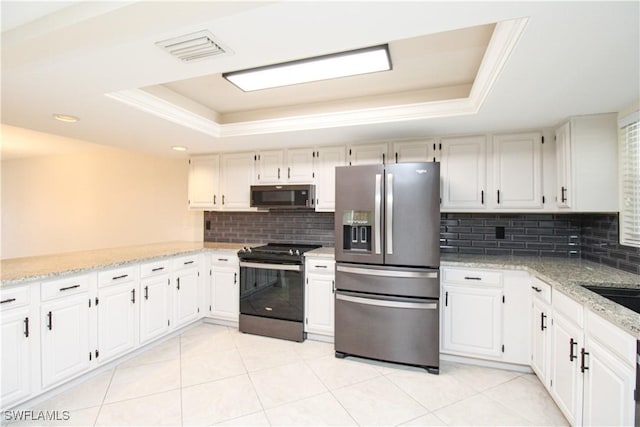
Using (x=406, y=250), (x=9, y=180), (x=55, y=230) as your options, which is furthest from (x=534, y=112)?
(x=9, y=180)

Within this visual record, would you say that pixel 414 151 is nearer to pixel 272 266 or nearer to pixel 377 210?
pixel 377 210

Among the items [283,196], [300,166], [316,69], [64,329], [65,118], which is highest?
[316,69]

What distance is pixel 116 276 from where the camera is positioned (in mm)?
2566

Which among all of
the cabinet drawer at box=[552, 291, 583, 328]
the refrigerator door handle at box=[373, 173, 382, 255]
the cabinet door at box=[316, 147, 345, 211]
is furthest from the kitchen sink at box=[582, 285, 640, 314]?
the cabinet door at box=[316, 147, 345, 211]

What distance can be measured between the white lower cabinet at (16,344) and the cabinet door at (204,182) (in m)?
2.05

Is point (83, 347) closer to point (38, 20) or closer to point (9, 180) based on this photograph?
point (38, 20)

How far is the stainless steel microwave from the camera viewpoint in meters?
3.34

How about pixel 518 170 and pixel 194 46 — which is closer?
pixel 194 46

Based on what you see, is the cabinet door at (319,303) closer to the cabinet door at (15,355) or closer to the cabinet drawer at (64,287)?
the cabinet drawer at (64,287)

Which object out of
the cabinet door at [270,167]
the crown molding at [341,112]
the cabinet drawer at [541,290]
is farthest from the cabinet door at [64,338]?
the cabinet drawer at [541,290]

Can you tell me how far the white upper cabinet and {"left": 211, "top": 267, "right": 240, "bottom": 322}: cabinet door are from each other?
325 centimetres

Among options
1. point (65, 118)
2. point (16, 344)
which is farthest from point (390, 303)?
point (65, 118)

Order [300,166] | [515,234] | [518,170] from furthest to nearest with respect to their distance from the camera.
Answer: [300,166]
[515,234]
[518,170]

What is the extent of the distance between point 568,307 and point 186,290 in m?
3.33
